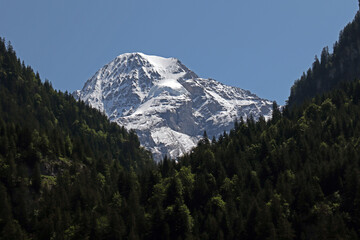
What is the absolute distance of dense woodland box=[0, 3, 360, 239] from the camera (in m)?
119

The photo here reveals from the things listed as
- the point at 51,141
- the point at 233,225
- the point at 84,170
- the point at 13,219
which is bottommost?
the point at 233,225

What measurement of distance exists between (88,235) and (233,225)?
3295 cm

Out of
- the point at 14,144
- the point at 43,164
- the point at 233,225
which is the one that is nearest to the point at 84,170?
the point at 43,164

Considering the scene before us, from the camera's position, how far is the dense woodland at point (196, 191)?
119 m

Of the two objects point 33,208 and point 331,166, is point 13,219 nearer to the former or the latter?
point 33,208

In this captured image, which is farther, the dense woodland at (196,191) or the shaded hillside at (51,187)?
the shaded hillside at (51,187)

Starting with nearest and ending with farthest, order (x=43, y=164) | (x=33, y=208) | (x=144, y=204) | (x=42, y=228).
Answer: (x=42, y=228)
(x=33, y=208)
(x=144, y=204)
(x=43, y=164)

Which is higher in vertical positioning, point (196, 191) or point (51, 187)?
point (51, 187)

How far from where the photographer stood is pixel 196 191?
14638 cm

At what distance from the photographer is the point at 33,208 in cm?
13075

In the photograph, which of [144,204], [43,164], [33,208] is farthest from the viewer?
[43,164]

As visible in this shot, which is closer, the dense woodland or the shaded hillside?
the dense woodland

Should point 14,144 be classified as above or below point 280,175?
above

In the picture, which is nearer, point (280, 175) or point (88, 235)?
point (88, 235)
